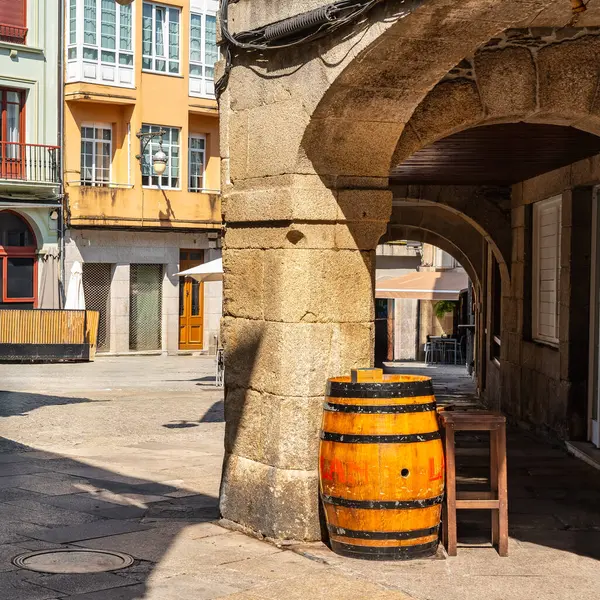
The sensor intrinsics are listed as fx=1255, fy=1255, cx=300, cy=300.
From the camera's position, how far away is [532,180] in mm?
13391

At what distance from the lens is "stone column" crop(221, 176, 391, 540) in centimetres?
722

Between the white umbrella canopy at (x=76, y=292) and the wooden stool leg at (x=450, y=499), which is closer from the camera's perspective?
the wooden stool leg at (x=450, y=499)

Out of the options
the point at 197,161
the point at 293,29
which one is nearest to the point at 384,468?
the point at 293,29

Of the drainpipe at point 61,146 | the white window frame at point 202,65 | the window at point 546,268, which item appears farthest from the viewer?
the white window frame at point 202,65

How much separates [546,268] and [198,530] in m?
6.55

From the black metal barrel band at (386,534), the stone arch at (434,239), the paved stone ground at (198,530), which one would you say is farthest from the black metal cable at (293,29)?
the stone arch at (434,239)

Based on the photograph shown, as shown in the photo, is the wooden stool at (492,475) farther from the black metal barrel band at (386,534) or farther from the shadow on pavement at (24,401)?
the shadow on pavement at (24,401)

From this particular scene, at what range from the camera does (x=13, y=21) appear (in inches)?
1177

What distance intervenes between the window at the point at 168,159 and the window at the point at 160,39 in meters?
1.50

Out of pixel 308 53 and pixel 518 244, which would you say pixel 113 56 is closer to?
pixel 518 244

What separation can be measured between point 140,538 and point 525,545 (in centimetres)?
221

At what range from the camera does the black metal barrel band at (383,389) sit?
6.62 meters

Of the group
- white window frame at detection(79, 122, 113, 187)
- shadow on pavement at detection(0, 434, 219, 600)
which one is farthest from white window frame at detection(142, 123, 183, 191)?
shadow on pavement at detection(0, 434, 219, 600)

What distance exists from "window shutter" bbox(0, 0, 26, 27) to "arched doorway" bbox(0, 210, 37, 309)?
4508mm
